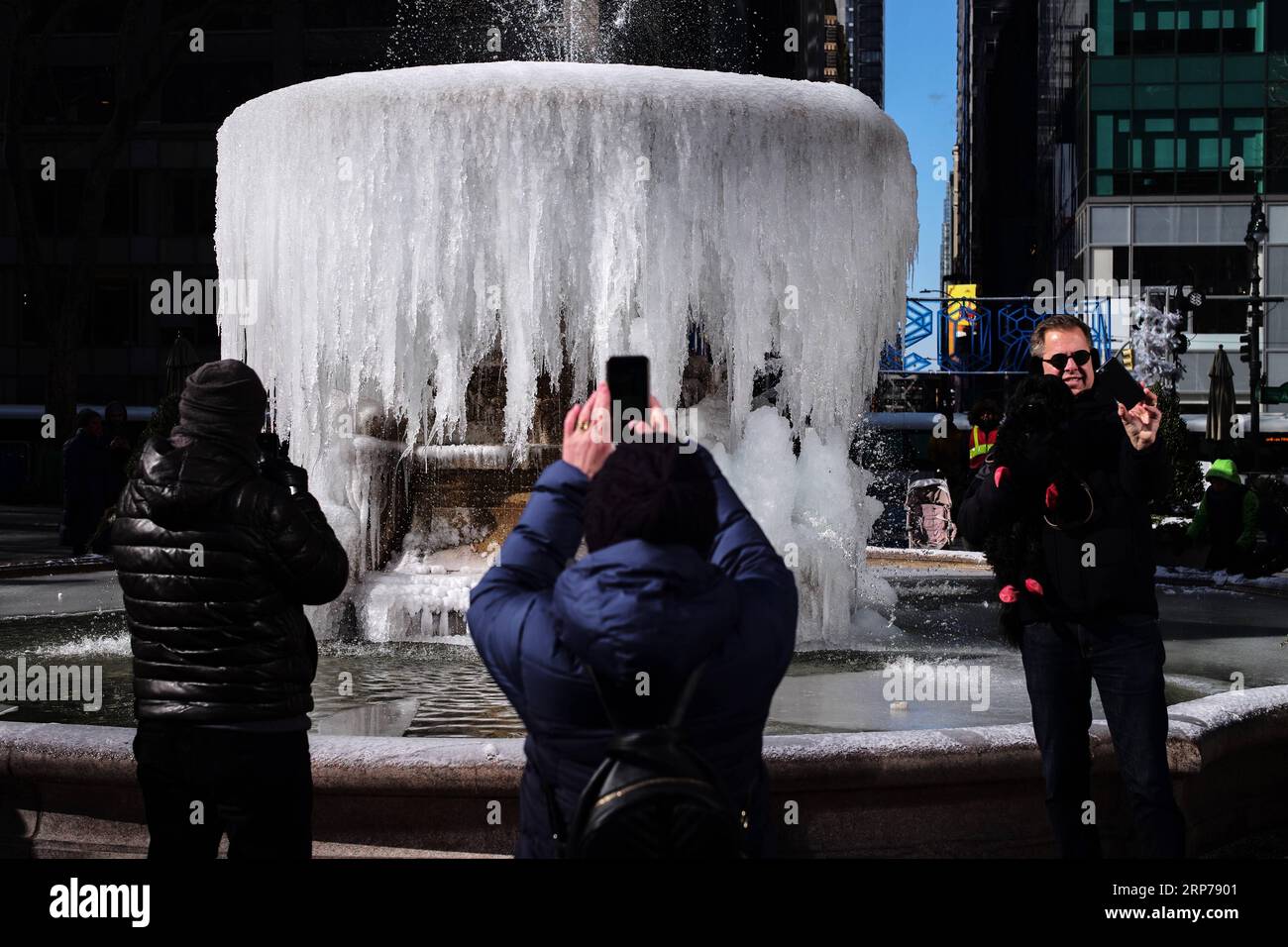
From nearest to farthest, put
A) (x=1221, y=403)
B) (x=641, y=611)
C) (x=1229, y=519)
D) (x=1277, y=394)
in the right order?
Answer: (x=641, y=611) < (x=1229, y=519) < (x=1221, y=403) < (x=1277, y=394)

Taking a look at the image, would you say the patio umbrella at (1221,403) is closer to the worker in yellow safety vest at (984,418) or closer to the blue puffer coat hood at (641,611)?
the worker in yellow safety vest at (984,418)

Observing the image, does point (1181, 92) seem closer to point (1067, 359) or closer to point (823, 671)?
point (823, 671)

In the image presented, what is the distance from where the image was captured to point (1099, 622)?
4215mm

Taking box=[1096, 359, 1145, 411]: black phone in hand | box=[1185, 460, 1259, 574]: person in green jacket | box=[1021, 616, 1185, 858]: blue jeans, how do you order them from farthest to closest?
box=[1185, 460, 1259, 574]: person in green jacket, box=[1096, 359, 1145, 411]: black phone in hand, box=[1021, 616, 1185, 858]: blue jeans

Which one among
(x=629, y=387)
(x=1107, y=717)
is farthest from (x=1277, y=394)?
(x=629, y=387)

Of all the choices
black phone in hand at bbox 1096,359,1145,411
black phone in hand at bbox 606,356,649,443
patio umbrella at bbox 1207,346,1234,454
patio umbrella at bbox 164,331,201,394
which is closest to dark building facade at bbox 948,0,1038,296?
patio umbrella at bbox 1207,346,1234,454

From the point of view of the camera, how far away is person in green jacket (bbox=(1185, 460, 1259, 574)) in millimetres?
12883

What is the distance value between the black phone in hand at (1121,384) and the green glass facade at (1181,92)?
5136 centimetres

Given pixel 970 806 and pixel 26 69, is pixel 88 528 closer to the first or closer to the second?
pixel 970 806

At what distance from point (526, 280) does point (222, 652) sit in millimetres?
5172

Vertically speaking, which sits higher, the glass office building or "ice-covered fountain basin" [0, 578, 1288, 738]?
the glass office building

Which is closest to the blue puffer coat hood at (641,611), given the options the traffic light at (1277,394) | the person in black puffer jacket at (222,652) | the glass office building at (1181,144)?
the person in black puffer jacket at (222,652)

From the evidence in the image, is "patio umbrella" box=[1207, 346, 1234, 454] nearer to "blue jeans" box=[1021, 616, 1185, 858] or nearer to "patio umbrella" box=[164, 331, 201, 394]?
"patio umbrella" box=[164, 331, 201, 394]

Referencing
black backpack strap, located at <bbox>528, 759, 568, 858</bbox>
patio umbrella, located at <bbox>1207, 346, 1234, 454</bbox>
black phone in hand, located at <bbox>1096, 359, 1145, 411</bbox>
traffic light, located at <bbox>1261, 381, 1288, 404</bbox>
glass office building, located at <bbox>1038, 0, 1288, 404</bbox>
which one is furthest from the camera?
glass office building, located at <bbox>1038, 0, 1288, 404</bbox>
